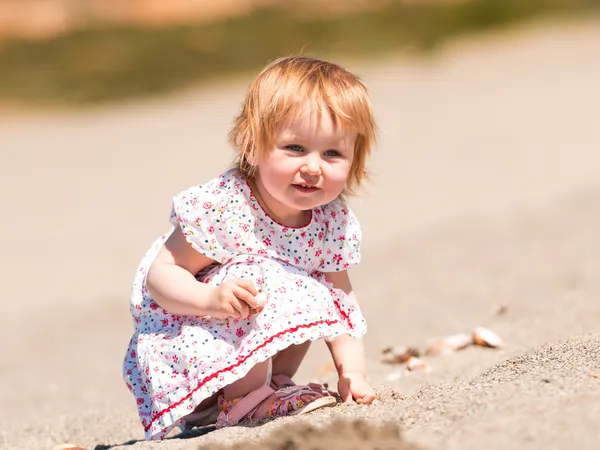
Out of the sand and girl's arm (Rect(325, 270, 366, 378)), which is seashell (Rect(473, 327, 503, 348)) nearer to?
the sand

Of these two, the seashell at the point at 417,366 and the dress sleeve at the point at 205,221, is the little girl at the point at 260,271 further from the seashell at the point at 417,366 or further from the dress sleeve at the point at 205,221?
the seashell at the point at 417,366

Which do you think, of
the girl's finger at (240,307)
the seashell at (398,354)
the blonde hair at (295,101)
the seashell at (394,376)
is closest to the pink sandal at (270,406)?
the girl's finger at (240,307)

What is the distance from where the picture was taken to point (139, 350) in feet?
8.10

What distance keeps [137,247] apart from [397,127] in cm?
391

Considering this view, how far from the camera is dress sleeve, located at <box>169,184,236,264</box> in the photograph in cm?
243

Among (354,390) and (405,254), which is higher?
(354,390)

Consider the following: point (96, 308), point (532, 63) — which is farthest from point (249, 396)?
point (532, 63)

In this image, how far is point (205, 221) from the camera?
95.8 inches

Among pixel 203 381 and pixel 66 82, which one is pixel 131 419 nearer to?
pixel 203 381

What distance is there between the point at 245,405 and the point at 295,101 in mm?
769

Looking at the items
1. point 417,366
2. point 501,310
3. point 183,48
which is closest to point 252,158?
point 417,366

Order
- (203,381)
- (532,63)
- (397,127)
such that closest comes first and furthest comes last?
(203,381)
(397,127)
(532,63)

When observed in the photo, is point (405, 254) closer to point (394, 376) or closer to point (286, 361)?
point (394, 376)

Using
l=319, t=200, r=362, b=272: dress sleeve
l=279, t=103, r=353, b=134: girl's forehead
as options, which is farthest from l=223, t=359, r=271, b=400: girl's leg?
l=279, t=103, r=353, b=134: girl's forehead
